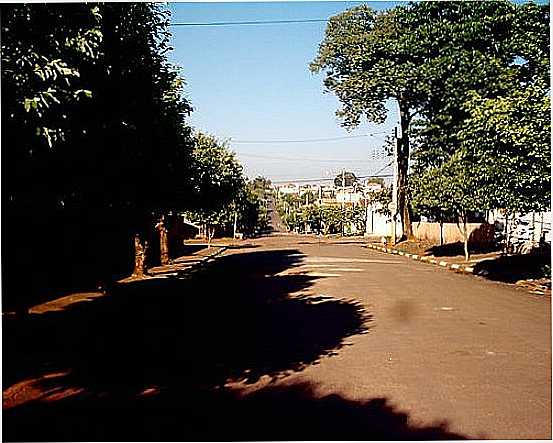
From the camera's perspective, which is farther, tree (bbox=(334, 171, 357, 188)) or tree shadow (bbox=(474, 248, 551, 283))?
tree (bbox=(334, 171, 357, 188))

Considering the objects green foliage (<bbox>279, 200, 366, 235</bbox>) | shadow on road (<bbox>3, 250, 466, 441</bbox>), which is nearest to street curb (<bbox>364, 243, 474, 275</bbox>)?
shadow on road (<bbox>3, 250, 466, 441</bbox>)

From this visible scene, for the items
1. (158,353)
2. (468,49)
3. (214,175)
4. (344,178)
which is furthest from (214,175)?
(344,178)

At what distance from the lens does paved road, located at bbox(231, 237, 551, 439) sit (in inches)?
226

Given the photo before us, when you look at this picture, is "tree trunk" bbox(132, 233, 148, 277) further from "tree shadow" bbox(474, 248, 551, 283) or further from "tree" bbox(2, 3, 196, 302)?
"tree shadow" bbox(474, 248, 551, 283)

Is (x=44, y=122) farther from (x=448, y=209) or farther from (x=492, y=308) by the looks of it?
(x=448, y=209)

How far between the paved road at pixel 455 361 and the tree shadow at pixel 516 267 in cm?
396

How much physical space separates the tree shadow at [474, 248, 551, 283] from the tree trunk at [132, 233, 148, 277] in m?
9.29

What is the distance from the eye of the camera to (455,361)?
785 centimetres

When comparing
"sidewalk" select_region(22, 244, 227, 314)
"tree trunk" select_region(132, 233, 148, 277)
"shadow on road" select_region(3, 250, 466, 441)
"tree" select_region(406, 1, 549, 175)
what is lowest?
"shadow on road" select_region(3, 250, 466, 441)

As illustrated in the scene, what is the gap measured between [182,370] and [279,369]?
1.00 metres

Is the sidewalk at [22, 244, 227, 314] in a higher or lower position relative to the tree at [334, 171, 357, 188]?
lower

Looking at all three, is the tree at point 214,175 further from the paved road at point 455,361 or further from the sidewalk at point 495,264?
the paved road at point 455,361

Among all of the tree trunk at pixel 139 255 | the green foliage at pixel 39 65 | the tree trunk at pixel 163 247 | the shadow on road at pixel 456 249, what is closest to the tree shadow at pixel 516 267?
the shadow on road at pixel 456 249

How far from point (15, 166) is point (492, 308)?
9.22 m
